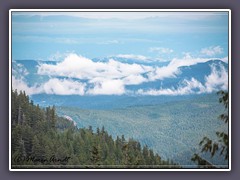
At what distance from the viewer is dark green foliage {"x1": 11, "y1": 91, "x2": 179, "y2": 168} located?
11.6 meters

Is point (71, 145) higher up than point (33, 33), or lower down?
lower down

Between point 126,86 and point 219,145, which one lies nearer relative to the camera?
point 219,145

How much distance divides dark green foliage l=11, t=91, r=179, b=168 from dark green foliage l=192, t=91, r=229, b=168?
0.27 metres

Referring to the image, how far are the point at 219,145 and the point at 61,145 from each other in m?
1.60

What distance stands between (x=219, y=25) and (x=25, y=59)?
1994mm

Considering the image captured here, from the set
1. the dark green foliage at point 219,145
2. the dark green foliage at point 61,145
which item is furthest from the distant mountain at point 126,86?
the dark green foliage at point 219,145

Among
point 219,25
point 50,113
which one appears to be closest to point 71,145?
point 50,113

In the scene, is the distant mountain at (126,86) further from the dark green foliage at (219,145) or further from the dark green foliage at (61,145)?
the dark green foliage at (219,145)

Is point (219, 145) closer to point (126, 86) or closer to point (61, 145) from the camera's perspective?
point (126, 86)

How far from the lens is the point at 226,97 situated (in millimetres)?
11617

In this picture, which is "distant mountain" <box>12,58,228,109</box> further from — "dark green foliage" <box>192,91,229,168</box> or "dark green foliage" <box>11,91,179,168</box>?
"dark green foliage" <box>192,91,229,168</box>

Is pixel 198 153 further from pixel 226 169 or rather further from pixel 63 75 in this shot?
pixel 63 75

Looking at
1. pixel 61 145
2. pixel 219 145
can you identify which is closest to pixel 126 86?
pixel 61 145

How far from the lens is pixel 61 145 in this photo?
11.6m
